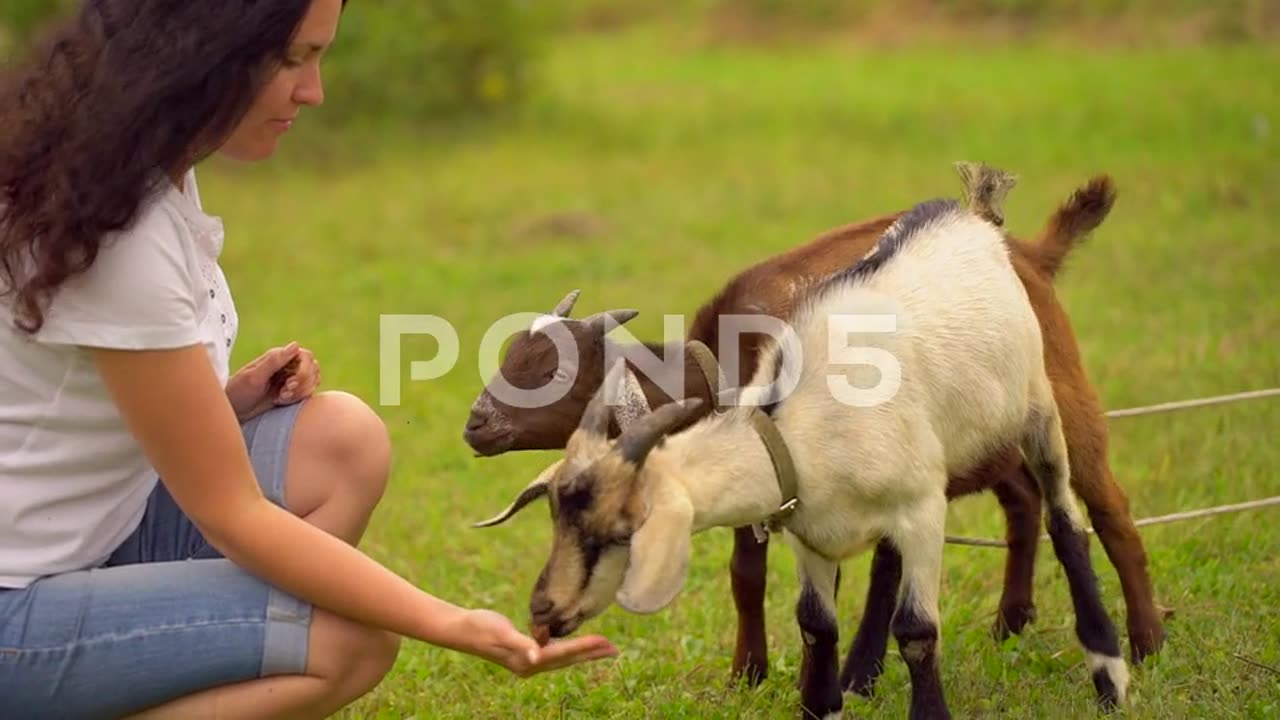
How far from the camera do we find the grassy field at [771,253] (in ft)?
13.5

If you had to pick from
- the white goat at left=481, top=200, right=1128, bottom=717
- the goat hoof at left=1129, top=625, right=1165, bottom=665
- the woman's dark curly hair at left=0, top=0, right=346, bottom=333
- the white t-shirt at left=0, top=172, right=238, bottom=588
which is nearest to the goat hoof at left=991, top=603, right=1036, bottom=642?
the goat hoof at left=1129, top=625, right=1165, bottom=665

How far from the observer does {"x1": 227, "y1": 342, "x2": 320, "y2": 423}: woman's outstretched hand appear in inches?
131

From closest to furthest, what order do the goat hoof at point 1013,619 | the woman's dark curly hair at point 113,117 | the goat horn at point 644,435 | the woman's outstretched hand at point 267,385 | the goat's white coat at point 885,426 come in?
the woman's dark curly hair at point 113,117 → the goat horn at point 644,435 → the goat's white coat at point 885,426 → the woman's outstretched hand at point 267,385 → the goat hoof at point 1013,619

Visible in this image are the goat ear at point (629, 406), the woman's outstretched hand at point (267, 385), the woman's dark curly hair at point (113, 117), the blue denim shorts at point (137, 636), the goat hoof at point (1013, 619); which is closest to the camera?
the woman's dark curly hair at point (113, 117)

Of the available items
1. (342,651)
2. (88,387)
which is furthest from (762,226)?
(88,387)

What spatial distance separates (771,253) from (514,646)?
21.0 feet

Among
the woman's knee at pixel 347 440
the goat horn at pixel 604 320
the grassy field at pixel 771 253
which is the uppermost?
the woman's knee at pixel 347 440

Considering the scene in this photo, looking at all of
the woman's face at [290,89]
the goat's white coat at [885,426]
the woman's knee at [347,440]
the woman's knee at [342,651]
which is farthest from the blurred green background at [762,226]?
the woman's face at [290,89]

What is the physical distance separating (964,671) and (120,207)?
2.25m

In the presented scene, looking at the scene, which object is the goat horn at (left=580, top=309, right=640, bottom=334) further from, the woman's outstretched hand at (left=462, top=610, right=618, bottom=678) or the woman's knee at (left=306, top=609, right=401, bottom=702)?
the woman's outstretched hand at (left=462, top=610, right=618, bottom=678)

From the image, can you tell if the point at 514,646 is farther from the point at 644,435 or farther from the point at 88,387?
the point at 88,387

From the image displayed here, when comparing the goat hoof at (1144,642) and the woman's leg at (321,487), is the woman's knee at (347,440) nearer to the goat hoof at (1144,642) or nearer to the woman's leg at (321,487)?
the woman's leg at (321,487)

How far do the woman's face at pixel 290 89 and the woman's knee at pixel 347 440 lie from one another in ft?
1.77

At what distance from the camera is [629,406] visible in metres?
3.69
